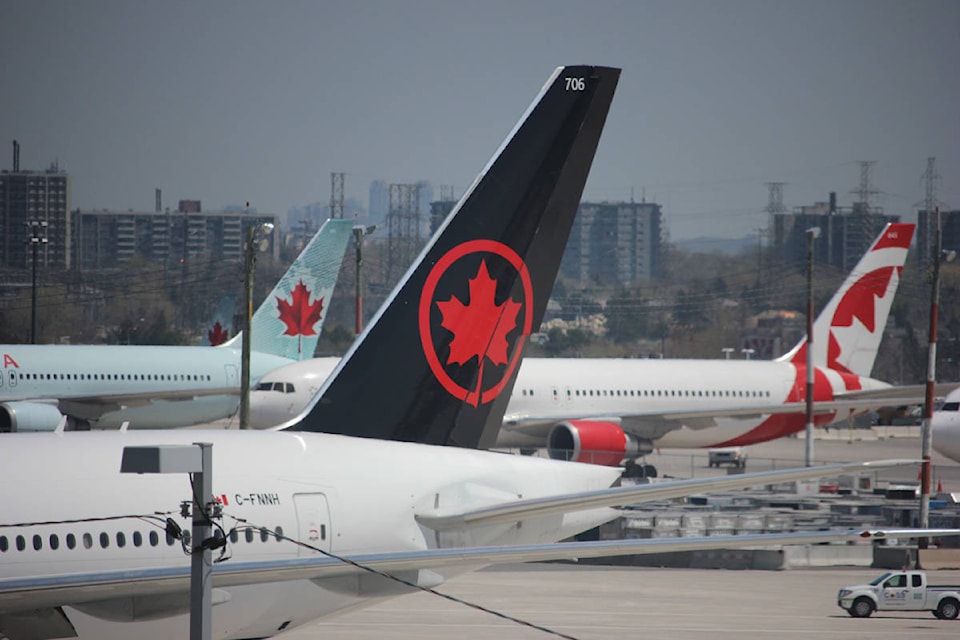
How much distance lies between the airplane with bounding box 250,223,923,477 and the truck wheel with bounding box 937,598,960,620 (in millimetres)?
18720

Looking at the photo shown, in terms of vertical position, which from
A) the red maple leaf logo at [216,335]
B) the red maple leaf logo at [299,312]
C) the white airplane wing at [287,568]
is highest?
the red maple leaf logo at [299,312]

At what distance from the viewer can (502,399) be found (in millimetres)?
15422

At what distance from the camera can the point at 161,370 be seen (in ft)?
173

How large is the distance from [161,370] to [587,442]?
743 inches

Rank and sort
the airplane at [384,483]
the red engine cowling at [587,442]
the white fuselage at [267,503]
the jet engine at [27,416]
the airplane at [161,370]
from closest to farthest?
the airplane at [384,483] < the white fuselage at [267,503] < the jet engine at [27,416] < the red engine cowling at [587,442] < the airplane at [161,370]

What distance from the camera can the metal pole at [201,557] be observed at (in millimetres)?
8773

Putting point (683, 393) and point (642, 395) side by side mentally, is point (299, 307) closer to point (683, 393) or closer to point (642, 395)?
point (642, 395)

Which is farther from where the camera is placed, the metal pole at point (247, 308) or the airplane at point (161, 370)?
the airplane at point (161, 370)

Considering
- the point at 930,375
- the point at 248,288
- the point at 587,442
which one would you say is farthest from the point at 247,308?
the point at 930,375

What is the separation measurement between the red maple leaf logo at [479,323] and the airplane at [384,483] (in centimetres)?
2

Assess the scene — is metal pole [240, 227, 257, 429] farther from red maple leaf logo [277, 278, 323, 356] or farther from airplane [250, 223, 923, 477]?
red maple leaf logo [277, 278, 323, 356]

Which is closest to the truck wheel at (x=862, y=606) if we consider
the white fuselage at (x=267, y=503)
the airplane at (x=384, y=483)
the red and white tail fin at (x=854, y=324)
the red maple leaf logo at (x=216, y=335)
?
the airplane at (x=384, y=483)

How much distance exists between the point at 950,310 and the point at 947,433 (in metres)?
124

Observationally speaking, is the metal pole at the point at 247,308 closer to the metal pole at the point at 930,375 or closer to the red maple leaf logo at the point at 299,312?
the metal pole at the point at 930,375
